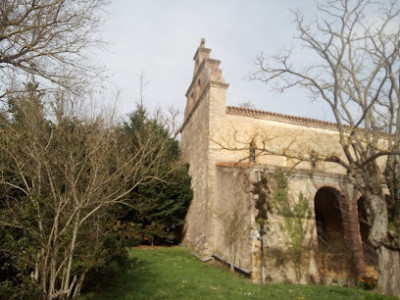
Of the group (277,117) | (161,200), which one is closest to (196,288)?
(161,200)

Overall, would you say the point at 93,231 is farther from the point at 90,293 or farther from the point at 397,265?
the point at 397,265

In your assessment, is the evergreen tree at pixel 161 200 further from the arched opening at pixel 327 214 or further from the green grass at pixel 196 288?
the arched opening at pixel 327 214

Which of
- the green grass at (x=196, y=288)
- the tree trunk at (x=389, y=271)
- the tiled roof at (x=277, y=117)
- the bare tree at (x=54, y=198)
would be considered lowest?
the green grass at (x=196, y=288)

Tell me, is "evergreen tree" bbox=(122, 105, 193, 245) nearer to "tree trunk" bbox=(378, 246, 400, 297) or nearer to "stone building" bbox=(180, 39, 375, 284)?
"stone building" bbox=(180, 39, 375, 284)

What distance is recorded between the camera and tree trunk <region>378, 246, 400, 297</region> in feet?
31.1

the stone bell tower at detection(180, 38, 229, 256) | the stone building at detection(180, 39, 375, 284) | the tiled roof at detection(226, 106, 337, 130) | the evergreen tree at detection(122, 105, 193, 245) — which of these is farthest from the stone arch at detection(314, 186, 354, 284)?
the evergreen tree at detection(122, 105, 193, 245)

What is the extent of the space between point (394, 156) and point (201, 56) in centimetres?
1180

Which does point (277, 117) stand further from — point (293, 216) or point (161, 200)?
point (161, 200)

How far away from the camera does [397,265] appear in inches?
380

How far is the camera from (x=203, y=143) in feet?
52.6

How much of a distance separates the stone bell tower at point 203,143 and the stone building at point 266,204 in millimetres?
48

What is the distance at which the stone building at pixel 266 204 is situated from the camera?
427 inches

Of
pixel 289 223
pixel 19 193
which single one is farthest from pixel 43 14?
pixel 289 223

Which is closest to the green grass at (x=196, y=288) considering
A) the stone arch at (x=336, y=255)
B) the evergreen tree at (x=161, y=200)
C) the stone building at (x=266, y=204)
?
the stone building at (x=266, y=204)
